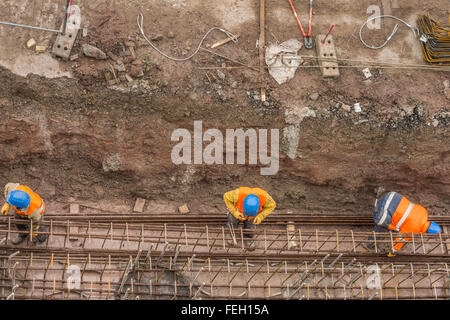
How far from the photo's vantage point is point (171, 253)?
10.1 metres

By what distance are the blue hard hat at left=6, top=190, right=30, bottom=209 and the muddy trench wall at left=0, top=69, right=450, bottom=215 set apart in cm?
162

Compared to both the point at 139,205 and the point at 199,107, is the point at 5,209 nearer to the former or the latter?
the point at 139,205

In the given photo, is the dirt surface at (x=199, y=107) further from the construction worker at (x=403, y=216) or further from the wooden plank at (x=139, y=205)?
the construction worker at (x=403, y=216)

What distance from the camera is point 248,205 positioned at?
956cm

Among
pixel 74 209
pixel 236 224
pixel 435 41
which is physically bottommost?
pixel 236 224

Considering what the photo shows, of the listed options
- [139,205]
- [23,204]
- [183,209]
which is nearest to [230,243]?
[183,209]

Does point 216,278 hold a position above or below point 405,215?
below

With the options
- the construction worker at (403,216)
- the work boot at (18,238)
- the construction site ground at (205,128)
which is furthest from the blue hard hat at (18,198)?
the construction worker at (403,216)

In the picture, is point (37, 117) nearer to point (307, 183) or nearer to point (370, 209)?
point (307, 183)

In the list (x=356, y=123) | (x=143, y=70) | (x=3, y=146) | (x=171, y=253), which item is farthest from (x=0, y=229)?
(x=356, y=123)

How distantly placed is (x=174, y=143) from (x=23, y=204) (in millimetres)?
2948

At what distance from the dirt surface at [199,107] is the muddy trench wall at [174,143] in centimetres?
2

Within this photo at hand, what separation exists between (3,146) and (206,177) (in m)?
3.85

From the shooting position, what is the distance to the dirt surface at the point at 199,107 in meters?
10.3
